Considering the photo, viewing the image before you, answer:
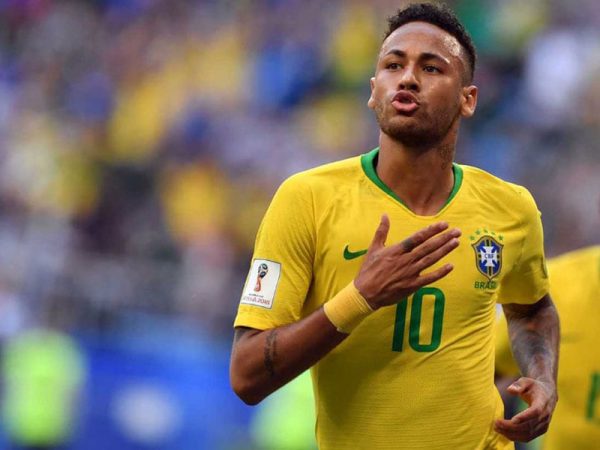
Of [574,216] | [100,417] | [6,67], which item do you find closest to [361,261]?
[100,417]

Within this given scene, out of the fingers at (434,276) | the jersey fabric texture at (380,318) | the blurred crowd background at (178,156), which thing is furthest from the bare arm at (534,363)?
the blurred crowd background at (178,156)

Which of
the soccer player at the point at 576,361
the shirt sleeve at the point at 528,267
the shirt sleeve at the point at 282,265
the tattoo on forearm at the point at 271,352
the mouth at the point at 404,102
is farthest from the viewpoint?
the soccer player at the point at 576,361

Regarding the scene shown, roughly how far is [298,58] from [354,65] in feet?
2.16

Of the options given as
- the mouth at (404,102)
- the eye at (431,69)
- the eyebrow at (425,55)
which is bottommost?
the mouth at (404,102)

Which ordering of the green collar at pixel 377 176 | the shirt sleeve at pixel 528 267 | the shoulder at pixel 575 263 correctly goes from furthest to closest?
the shoulder at pixel 575 263 < the shirt sleeve at pixel 528 267 < the green collar at pixel 377 176

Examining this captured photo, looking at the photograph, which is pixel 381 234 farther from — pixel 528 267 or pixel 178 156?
pixel 178 156

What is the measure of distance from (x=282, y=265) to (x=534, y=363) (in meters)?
1.13

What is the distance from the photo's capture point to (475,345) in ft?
13.3

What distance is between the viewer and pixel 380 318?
390 centimetres

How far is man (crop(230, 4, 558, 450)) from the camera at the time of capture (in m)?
3.79

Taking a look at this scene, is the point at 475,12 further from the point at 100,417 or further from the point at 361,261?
the point at 361,261

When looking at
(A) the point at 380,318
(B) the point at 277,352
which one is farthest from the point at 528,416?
(B) the point at 277,352

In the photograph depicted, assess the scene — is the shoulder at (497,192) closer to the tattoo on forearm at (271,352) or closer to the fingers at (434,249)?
the fingers at (434,249)

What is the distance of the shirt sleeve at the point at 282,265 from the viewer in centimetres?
382
